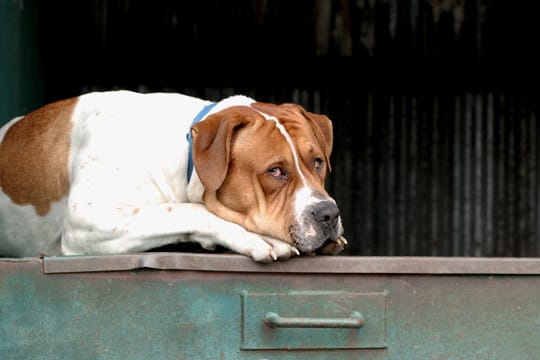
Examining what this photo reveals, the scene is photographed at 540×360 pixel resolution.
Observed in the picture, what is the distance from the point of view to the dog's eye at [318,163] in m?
3.78

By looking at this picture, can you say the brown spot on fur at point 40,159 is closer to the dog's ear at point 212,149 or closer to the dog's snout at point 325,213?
the dog's ear at point 212,149

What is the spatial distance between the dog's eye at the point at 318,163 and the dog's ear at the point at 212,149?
1.11ft

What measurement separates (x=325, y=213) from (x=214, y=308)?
1.77ft

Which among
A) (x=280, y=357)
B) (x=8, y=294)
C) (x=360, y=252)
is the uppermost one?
(x=8, y=294)

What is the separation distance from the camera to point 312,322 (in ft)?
10.3

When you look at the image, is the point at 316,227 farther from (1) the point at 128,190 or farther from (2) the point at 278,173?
(1) the point at 128,190

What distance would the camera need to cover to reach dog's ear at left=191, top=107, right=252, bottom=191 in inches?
141

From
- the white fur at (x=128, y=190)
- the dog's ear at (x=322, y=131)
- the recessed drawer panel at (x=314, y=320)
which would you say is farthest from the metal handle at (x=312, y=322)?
the dog's ear at (x=322, y=131)

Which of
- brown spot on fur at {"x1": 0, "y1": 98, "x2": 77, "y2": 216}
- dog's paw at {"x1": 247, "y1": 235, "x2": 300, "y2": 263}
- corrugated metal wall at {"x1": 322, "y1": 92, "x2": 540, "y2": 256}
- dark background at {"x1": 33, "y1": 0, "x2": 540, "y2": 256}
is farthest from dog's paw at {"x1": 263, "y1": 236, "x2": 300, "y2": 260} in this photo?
corrugated metal wall at {"x1": 322, "y1": 92, "x2": 540, "y2": 256}

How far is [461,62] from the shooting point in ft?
26.9

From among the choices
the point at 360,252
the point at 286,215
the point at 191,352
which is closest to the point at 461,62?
the point at 360,252

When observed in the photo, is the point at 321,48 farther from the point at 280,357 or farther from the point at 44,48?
the point at 280,357

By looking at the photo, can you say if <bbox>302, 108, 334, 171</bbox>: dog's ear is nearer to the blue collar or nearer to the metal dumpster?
the blue collar

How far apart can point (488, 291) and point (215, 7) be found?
5166mm
